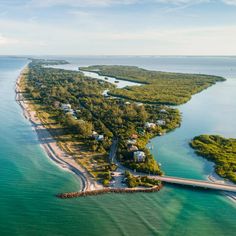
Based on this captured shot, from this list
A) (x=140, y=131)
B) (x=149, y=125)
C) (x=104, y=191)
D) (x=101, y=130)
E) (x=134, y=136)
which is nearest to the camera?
(x=104, y=191)

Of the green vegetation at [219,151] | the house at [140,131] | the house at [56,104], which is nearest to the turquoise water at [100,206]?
the green vegetation at [219,151]

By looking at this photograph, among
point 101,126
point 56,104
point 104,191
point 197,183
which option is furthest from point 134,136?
point 56,104

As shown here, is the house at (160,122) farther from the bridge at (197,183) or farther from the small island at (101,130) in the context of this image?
the bridge at (197,183)

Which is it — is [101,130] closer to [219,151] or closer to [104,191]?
[219,151]

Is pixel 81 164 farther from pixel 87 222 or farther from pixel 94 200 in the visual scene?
pixel 87 222

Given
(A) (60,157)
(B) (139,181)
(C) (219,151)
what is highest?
(C) (219,151)

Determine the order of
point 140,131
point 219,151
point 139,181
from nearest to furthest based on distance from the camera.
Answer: point 139,181 < point 219,151 < point 140,131
